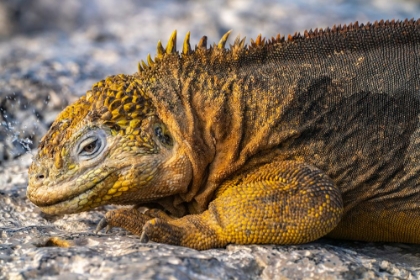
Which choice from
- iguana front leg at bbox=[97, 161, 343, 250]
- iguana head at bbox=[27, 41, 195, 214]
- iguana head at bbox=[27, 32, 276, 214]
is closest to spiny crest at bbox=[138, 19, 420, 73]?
iguana head at bbox=[27, 32, 276, 214]

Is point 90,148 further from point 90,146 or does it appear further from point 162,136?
point 162,136

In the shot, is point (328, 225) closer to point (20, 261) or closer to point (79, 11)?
point (20, 261)

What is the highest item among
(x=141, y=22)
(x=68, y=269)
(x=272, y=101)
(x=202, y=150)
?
(x=141, y=22)

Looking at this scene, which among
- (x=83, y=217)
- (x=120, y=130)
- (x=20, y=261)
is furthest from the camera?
(x=83, y=217)

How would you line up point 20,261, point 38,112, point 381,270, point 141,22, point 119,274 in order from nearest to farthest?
1. point 119,274
2. point 20,261
3. point 381,270
4. point 38,112
5. point 141,22

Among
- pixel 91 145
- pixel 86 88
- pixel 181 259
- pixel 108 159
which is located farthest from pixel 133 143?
pixel 86 88

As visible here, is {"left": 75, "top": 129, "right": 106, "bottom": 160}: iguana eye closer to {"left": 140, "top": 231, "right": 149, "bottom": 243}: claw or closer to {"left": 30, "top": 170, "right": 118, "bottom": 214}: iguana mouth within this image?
{"left": 30, "top": 170, "right": 118, "bottom": 214}: iguana mouth

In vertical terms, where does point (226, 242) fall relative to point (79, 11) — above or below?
below

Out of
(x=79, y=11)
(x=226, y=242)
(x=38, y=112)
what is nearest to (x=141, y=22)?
(x=79, y=11)
